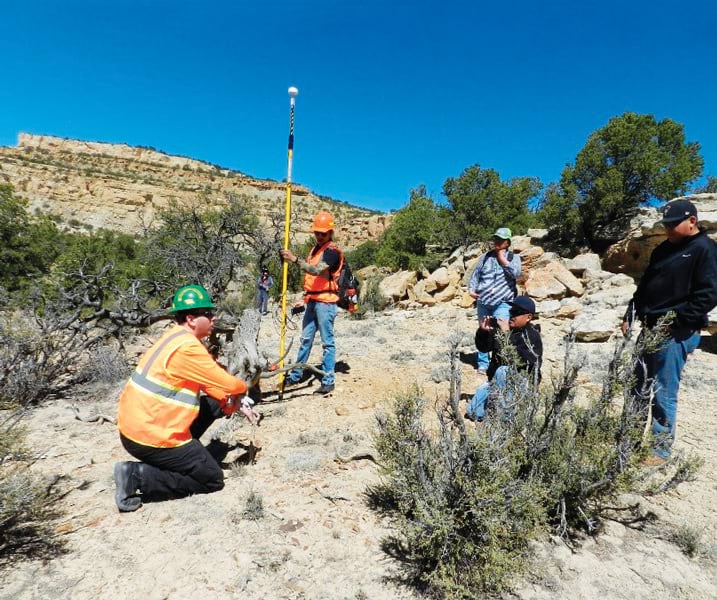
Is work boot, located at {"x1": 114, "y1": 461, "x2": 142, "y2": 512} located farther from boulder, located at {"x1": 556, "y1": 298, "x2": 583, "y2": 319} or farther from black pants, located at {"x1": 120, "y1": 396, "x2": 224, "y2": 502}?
boulder, located at {"x1": 556, "y1": 298, "x2": 583, "y2": 319}

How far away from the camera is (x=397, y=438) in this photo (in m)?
2.38

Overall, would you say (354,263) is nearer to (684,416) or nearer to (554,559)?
(684,416)

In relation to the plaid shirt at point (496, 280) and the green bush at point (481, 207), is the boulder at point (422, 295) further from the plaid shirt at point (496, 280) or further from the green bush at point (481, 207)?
the plaid shirt at point (496, 280)

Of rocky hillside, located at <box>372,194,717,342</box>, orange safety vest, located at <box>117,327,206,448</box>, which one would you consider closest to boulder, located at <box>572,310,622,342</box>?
rocky hillside, located at <box>372,194,717,342</box>

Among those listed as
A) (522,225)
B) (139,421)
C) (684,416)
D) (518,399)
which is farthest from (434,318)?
(522,225)

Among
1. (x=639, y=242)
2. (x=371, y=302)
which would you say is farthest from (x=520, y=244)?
(x=371, y=302)

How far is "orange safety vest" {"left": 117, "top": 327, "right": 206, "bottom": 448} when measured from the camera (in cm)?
239

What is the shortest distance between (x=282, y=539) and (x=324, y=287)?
2.60 m

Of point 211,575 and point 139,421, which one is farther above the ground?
point 139,421

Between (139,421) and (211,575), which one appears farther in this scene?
(139,421)

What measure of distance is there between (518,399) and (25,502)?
2891 millimetres

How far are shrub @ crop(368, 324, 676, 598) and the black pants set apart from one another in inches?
46.5

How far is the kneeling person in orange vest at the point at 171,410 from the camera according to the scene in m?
2.39

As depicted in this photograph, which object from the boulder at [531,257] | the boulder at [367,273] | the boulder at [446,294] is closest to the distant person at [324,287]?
the boulder at [446,294]
